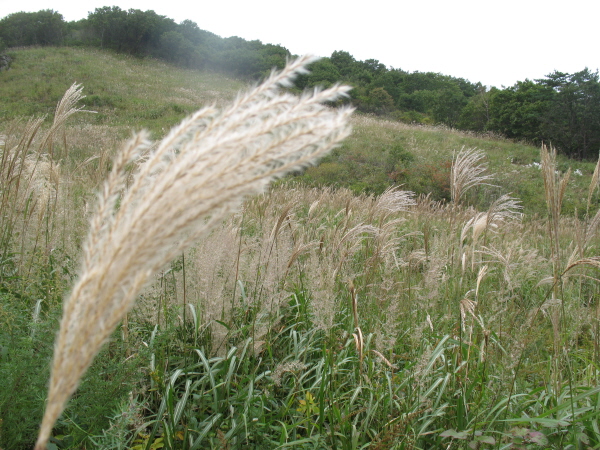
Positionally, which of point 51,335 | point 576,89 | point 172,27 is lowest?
point 51,335

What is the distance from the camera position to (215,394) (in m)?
1.86

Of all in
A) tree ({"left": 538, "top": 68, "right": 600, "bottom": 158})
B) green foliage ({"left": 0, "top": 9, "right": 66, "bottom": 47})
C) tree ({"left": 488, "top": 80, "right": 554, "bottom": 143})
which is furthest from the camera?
green foliage ({"left": 0, "top": 9, "right": 66, "bottom": 47})

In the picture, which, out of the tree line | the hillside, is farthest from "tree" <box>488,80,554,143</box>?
the hillside

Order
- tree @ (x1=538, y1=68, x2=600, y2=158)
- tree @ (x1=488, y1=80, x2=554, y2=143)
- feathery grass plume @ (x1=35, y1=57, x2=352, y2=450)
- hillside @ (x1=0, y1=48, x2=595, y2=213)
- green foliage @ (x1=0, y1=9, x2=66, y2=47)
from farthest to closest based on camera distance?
green foliage @ (x1=0, y1=9, x2=66, y2=47), tree @ (x1=488, y1=80, x2=554, y2=143), tree @ (x1=538, y1=68, x2=600, y2=158), hillside @ (x1=0, y1=48, x2=595, y2=213), feathery grass plume @ (x1=35, y1=57, x2=352, y2=450)

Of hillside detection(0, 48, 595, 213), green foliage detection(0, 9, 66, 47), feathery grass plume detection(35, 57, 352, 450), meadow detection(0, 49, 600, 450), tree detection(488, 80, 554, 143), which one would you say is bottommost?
meadow detection(0, 49, 600, 450)

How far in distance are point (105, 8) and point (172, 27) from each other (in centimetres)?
823

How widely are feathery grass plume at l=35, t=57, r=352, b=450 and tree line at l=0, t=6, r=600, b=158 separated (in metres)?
35.5

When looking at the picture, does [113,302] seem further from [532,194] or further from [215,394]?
[532,194]

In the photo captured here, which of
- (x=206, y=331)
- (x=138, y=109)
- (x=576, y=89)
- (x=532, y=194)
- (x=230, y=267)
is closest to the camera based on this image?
(x=206, y=331)

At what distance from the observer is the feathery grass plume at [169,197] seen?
514mm

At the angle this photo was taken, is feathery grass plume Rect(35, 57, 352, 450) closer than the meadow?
Yes

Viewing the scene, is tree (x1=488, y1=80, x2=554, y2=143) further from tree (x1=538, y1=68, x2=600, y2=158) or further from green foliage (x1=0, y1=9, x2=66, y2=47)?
green foliage (x1=0, y1=9, x2=66, y2=47)

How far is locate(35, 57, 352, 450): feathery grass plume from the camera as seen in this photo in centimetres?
51

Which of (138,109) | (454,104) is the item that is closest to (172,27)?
(138,109)
